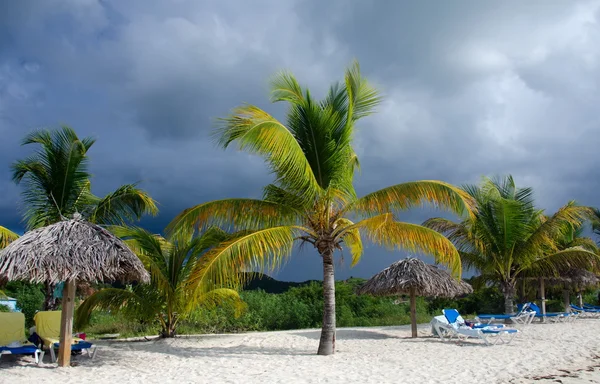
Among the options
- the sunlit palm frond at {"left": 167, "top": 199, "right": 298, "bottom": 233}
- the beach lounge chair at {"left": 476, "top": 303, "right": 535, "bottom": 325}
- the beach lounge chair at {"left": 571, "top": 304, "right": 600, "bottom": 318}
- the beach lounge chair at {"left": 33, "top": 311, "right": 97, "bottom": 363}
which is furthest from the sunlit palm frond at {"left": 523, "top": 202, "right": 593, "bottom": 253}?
the beach lounge chair at {"left": 33, "top": 311, "right": 97, "bottom": 363}

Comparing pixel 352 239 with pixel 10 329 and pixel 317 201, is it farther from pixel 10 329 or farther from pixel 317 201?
pixel 10 329

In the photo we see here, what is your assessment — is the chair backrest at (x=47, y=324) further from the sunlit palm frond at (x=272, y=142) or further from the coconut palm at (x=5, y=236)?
the sunlit palm frond at (x=272, y=142)

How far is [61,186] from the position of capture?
10656mm

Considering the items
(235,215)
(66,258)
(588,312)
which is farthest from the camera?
(588,312)

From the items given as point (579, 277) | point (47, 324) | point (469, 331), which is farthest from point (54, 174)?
point (579, 277)

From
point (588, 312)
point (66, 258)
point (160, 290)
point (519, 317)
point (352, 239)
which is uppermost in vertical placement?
point (352, 239)

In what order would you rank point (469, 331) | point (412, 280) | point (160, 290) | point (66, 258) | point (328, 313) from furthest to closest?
point (412, 280)
point (160, 290)
point (469, 331)
point (328, 313)
point (66, 258)

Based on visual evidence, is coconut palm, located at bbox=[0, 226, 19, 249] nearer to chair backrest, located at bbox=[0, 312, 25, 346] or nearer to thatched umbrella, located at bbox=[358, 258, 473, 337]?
chair backrest, located at bbox=[0, 312, 25, 346]

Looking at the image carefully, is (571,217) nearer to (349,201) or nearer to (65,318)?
(349,201)

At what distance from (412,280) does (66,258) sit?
7695mm

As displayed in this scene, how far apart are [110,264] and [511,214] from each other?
1127 centimetres

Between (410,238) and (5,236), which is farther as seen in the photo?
(5,236)

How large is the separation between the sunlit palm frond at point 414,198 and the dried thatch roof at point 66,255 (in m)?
4.28

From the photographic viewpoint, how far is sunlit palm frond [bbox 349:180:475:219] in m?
8.73
